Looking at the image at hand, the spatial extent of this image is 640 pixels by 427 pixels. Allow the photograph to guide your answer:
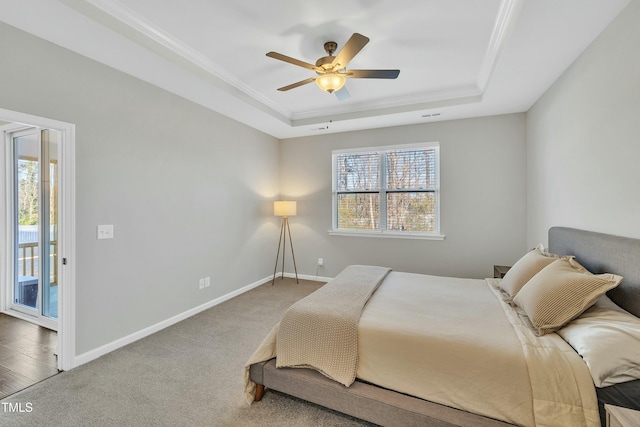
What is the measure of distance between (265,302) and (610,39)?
4.15 metres

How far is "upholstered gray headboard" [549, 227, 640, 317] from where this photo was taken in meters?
1.58

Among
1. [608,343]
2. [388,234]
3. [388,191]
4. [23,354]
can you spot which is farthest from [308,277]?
[608,343]

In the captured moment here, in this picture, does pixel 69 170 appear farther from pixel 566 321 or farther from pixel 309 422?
pixel 566 321

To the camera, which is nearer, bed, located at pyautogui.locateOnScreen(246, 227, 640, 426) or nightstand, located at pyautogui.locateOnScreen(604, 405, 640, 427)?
nightstand, located at pyautogui.locateOnScreen(604, 405, 640, 427)

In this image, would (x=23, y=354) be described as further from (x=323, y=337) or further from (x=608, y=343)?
(x=608, y=343)

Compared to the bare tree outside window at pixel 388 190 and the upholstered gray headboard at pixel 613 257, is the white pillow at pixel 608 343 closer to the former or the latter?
the upholstered gray headboard at pixel 613 257

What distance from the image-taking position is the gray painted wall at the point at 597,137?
177 centimetres

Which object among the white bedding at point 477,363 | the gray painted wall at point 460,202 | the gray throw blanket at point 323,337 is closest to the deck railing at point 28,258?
the white bedding at point 477,363

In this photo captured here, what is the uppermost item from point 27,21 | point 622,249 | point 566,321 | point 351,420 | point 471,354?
point 27,21

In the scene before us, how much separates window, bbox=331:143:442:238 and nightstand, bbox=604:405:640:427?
10.7 feet

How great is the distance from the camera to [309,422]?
68.7 inches

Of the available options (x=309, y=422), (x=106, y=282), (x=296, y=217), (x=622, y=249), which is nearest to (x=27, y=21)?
(x=106, y=282)

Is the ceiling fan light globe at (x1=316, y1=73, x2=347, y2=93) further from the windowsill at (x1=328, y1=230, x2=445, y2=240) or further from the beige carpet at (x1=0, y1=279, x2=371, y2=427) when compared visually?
the windowsill at (x1=328, y1=230, x2=445, y2=240)

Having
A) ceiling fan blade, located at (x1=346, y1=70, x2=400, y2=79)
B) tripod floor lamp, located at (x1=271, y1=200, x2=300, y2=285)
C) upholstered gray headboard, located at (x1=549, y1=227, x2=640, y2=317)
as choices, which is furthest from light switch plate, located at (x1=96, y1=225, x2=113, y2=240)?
upholstered gray headboard, located at (x1=549, y1=227, x2=640, y2=317)
